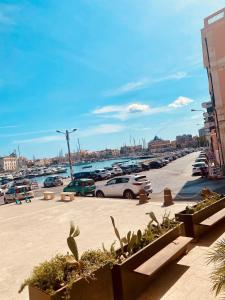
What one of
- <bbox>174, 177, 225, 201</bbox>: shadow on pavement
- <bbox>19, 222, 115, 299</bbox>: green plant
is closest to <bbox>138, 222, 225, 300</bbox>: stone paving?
<bbox>19, 222, 115, 299</bbox>: green plant

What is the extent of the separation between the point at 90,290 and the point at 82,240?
6025 mm

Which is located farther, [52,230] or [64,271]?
[52,230]

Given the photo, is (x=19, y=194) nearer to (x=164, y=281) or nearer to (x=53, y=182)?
(x=53, y=182)

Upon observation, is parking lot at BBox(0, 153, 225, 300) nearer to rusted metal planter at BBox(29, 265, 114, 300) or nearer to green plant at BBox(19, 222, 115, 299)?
green plant at BBox(19, 222, 115, 299)

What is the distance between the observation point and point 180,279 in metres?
6.27

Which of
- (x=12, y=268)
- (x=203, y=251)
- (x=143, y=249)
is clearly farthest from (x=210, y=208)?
(x=12, y=268)

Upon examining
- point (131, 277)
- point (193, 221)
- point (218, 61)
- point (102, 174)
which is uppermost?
point (218, 61)

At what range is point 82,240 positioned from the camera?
34.6ft

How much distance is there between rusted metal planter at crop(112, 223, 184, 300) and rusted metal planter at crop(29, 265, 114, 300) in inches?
9.6

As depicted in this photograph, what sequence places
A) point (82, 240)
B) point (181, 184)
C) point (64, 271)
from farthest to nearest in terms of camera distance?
point (181, 184) < point (82, 240) < point (64, 271)

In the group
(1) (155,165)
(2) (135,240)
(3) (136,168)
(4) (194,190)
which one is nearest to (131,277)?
(2) (135,240)

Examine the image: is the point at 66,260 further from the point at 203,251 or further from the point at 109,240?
the point at 109,240

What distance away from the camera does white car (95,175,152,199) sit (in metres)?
20.3

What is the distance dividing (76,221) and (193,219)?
7371 mm
